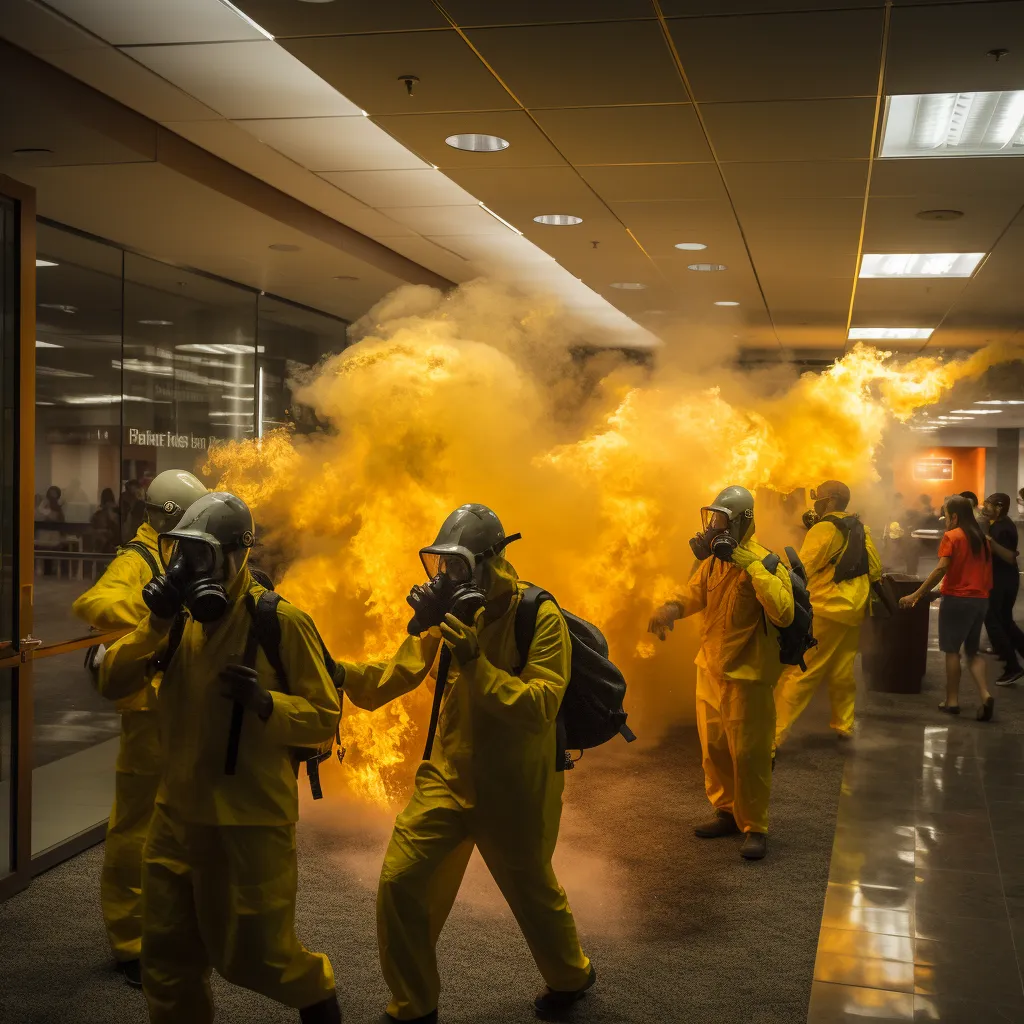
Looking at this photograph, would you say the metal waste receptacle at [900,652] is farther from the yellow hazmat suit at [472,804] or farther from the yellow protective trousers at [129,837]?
the yellow protective trousers at [129,837]

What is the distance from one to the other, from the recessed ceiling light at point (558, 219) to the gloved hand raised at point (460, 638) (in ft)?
14.5

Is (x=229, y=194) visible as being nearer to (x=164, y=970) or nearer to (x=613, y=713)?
(x=613, y=713)

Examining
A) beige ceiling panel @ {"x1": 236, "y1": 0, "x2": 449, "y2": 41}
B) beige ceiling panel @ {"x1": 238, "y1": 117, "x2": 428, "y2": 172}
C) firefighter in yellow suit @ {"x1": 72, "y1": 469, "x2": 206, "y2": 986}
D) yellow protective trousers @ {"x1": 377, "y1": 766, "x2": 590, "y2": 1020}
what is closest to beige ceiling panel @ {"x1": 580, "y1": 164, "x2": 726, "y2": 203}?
beige ceiling panel @ {"x1": 238, "y1": 117, "x2": 428, "y2": 172}

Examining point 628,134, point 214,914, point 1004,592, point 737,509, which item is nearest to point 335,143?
point 628,134

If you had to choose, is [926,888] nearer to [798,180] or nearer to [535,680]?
[535,680]

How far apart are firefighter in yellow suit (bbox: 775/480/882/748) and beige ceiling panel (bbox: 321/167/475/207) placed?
11.2 ft

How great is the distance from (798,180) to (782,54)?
1.92 meters

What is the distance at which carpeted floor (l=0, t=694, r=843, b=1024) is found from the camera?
12.8 feet

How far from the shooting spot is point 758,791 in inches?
219

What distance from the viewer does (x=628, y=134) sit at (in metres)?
5.27

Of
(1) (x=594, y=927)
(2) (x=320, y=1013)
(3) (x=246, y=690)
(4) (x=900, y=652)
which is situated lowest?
(1) (x=594, y=927)

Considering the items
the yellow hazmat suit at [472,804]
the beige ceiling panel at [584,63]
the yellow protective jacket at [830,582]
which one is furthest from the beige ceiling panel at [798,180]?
the yellow hazmat suit at [472,804]

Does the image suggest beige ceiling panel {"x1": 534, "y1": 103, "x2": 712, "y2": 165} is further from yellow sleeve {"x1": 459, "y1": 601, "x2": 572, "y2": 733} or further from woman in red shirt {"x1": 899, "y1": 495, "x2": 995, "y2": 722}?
woman in red shirt {"x1": 899, "y1": 495, "x2": 995, "y2": 722}

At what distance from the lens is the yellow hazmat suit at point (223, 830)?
308 centimetres
